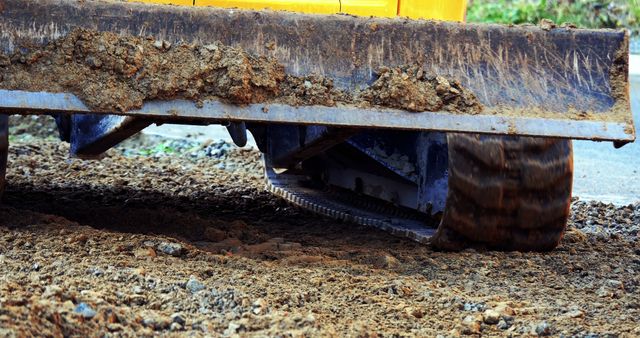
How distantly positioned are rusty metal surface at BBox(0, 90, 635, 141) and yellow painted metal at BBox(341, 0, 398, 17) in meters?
0.77

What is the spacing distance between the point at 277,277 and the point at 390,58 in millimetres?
905

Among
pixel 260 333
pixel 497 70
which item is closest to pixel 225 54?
pixel 497 70

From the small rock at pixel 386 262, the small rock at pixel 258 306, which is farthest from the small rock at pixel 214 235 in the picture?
the small rock at pixel 258 306

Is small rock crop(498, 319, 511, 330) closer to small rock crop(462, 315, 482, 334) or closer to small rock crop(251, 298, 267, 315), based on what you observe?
small rock crop(462, 315, 482, 334)

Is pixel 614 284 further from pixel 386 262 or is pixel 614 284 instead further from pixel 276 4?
pixel 276 4

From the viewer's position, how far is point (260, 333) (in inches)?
116

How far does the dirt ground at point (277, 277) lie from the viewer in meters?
3.03

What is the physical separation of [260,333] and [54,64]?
139 cm

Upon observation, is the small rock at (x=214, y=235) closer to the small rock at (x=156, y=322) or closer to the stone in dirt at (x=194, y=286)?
the stone in dirt at (x=194, y=286)

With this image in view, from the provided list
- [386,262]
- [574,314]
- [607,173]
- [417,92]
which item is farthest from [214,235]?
[607,173]

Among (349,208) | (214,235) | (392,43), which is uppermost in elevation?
(392,43)

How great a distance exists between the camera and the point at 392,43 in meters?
4.06

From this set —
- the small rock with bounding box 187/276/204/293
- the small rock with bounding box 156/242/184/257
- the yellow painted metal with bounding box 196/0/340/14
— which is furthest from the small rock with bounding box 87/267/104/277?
the yellow painted metal with bounding box 196/0/340/14

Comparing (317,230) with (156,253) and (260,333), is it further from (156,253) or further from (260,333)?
(260,333)
